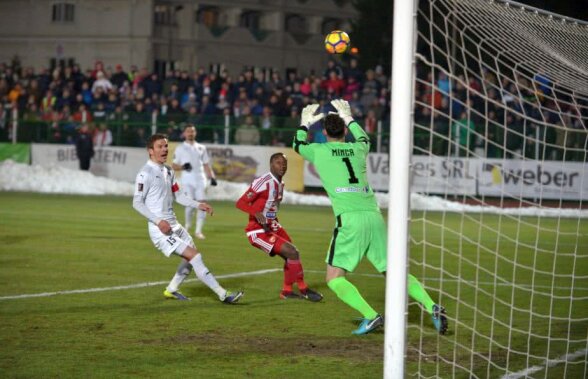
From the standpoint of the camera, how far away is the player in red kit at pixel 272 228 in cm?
1205

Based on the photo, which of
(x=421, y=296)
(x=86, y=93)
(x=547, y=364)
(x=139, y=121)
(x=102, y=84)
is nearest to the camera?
(x=547, y=364)

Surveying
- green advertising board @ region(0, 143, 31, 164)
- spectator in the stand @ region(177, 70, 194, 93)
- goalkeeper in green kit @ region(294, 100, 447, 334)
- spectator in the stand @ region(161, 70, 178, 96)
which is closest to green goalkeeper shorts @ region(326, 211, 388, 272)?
goalkeeper in green kit @ region(294, 100, 447, 334)

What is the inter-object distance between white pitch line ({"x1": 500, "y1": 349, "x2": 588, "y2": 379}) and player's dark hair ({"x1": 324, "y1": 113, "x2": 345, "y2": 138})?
9.33 ft

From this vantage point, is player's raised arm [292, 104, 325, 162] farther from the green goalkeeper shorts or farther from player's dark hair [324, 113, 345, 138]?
the green goalkeeper shorts

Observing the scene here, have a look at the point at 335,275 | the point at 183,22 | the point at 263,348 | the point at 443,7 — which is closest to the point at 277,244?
the point at 335,275

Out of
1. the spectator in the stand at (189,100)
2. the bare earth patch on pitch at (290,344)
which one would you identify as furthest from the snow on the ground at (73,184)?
the bare earth patch on pitch at (290,344)

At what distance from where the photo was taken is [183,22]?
196 feet

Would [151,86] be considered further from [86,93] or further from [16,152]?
[16,152]

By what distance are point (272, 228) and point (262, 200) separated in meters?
0.35

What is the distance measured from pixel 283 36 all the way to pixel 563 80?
5437cm

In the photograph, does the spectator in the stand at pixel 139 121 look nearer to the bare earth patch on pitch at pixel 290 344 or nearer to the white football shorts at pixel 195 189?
the white football shorts at pixel 195 189

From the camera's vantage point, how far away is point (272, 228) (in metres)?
12.4

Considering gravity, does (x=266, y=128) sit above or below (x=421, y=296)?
above

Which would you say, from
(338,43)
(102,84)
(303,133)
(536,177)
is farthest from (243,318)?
(102,84)
